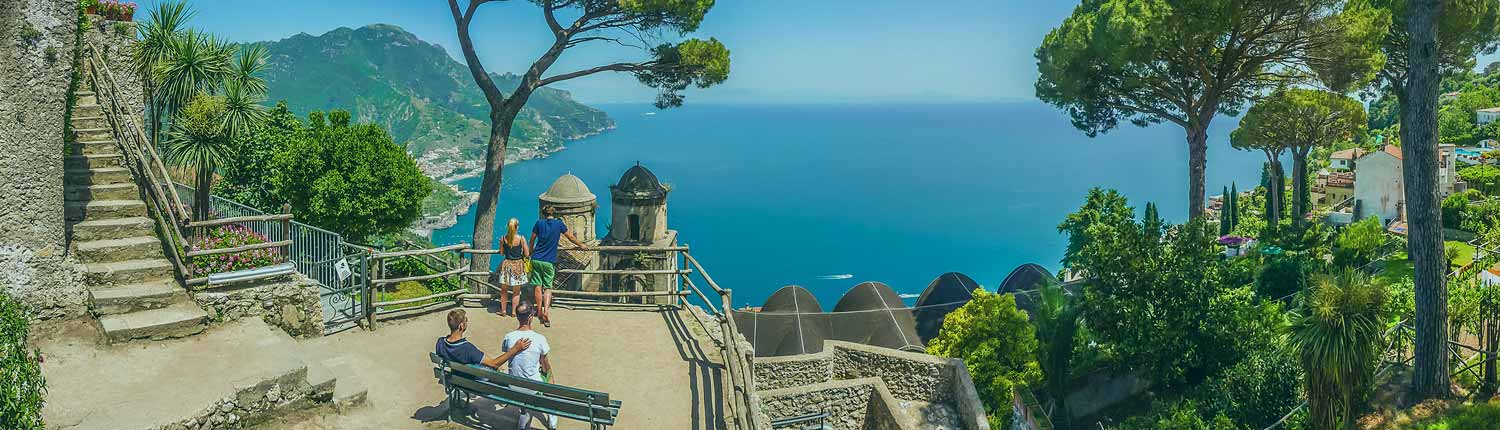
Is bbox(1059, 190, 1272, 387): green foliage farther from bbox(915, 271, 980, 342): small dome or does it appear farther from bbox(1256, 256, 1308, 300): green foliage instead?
bbox(915, 271, 980, 342): small dome

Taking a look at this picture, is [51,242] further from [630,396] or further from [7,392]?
[630,396]

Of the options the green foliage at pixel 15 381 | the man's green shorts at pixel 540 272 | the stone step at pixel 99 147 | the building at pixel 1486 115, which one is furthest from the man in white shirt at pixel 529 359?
the building at pixel 1486 115

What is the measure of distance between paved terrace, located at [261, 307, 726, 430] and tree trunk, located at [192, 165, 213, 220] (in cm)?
627

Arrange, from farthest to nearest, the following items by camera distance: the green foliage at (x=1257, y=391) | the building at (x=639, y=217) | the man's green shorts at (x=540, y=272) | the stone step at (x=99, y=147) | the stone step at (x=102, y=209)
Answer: the building at (x=639, y=217) → the green foliage at (x=1257, y=391) → the stone step at (x=99, y=147) → the man's green shorts at (x=540, y=272) → the stone step at (x=102, y=209)

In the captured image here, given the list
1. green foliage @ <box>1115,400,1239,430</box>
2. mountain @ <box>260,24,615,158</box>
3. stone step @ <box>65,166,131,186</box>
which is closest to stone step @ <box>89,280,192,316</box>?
stone step @ <box>65,166,131,186</box>

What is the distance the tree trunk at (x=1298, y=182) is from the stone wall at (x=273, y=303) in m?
30.1

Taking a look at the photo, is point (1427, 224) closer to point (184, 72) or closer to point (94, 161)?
point (94, 161)

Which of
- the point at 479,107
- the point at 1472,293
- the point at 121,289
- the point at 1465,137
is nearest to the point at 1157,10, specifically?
the point at 1472,293

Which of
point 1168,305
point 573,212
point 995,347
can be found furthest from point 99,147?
point 1168,305

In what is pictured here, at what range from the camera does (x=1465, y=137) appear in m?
47.3

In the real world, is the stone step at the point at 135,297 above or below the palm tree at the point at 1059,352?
above

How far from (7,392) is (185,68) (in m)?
10.8

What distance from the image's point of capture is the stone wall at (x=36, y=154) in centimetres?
677

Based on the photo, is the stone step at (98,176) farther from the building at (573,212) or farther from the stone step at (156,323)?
the building at (573,212)
